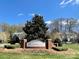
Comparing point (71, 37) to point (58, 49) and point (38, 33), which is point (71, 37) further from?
point (58, 49)

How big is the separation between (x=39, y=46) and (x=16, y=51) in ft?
16.7

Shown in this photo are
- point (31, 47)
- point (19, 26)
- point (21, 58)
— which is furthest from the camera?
point (19, 26)

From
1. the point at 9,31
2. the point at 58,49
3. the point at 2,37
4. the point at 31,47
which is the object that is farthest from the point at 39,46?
the point at 9,31

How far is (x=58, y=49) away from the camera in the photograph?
3030cm

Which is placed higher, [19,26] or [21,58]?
[19,26]

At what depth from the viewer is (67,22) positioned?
318 ft

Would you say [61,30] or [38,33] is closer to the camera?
[38,33]

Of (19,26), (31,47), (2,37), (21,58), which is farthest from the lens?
(19,26)

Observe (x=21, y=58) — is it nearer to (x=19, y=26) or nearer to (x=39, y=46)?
(x=39, y=46)

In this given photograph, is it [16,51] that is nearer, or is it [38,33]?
[16,51]

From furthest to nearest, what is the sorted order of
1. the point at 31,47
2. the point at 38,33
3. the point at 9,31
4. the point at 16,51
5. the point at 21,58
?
the point at 9,31 → the point at 38,33 → the point at 31,47 → the point at 16,51 → the point at 21,58

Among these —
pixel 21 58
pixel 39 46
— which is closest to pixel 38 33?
pixel 39 46

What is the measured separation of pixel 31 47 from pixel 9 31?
6370cm

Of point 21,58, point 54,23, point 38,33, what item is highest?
point 54,23
